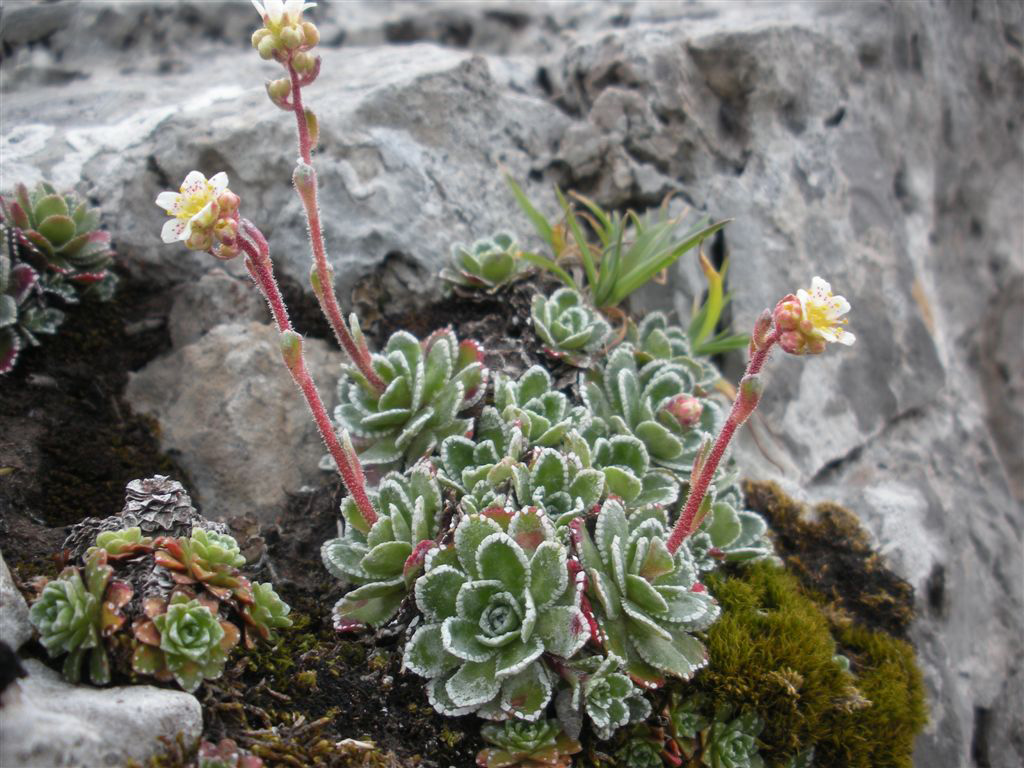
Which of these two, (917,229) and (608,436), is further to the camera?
(917,229)

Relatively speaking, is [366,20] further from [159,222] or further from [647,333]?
[647,333]

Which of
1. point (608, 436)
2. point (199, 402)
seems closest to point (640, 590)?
point (608, 436)

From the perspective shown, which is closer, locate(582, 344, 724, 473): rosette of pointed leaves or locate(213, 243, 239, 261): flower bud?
locate(213, 243, 239, 261): flower bud

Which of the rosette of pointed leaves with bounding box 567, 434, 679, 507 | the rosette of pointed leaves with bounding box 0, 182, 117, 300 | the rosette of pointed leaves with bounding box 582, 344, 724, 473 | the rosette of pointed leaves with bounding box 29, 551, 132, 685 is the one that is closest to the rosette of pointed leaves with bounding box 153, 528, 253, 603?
the rosette of pointed leaves with bounding box 29, 551, 132, 685

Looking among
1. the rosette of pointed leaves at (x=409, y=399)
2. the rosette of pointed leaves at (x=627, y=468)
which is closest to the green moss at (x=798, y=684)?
the rosette of pointed leaves at (x=627, y=468)

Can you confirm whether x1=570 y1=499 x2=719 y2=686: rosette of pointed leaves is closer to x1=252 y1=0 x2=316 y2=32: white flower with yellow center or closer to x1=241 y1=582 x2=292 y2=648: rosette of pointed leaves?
x1=241 y1=582 x2=292 y2=648: rosette of pointed leaves

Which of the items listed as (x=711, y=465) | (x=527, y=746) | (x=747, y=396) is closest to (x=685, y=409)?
(x=711, y=465)
